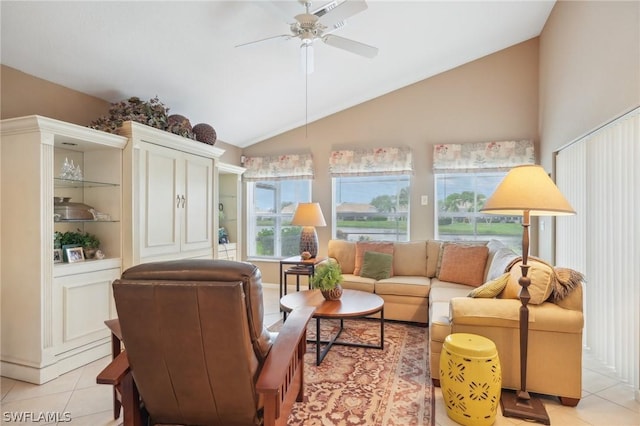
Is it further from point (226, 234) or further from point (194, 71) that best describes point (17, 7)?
point (226, 234)

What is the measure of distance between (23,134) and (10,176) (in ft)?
1.13

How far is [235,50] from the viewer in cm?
322

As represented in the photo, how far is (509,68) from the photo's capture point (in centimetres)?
441

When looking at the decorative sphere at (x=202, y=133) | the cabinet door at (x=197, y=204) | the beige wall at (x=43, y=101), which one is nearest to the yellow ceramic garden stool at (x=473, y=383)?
the cabinet door at (x=197, y=204)

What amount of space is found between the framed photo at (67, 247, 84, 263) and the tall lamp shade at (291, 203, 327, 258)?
2.25 meters

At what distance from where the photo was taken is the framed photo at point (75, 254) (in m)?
2.79

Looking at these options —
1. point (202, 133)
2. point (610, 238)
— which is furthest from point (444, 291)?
point (202, 133)

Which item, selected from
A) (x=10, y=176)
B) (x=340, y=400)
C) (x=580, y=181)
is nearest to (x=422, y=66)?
(x=580, y=181)

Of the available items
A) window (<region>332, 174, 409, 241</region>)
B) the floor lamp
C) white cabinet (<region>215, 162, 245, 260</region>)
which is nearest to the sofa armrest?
the floor lamp

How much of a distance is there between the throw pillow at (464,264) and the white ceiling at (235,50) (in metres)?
2.35

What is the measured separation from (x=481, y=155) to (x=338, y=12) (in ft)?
9.78

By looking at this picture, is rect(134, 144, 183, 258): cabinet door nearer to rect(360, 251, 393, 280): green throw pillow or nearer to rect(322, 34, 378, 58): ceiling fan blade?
rect(322, 34, 378, 58): ceiling fan blade

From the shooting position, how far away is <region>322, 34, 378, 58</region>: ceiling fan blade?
8.51ft

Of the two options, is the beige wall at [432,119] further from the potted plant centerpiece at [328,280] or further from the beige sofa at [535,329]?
the beige sofa at [535,329]
